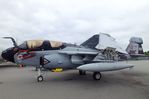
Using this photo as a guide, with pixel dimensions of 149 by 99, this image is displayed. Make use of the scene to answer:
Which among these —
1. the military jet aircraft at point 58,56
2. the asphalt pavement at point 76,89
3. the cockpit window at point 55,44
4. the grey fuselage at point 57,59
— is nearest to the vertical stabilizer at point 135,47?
the military jet aircraft at point 58,56

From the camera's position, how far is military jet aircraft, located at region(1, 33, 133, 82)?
371 inches

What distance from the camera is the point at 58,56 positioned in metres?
9.59

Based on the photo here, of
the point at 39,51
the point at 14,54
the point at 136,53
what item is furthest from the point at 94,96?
the point at 136,53

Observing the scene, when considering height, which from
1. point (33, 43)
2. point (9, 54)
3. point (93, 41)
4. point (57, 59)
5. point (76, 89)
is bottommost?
point (76, 89)

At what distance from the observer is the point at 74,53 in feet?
31.4

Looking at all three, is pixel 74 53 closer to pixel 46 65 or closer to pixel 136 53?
pixel 46 65

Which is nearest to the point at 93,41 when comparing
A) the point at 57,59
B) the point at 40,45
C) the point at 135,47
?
the point at 57,59

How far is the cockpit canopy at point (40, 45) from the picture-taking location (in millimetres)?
9531

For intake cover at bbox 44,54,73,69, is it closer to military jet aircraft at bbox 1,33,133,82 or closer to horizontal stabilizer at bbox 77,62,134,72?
military jet aircraft at bbox 1,33,133,82

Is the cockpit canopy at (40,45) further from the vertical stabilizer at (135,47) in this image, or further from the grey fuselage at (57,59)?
the vertical stabilizer at (135,47)

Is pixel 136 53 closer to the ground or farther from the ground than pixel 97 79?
farther from the ground

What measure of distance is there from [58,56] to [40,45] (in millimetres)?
1166

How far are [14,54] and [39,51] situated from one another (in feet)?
4.34

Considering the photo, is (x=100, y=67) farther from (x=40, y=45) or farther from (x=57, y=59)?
(x=40, y=45)
